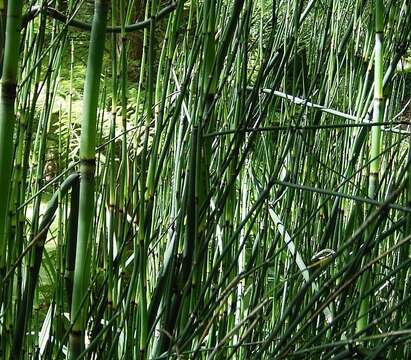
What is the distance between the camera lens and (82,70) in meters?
3.07

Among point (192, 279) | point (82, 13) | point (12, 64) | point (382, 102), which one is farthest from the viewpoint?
point (82, 13)

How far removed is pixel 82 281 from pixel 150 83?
0.53 feet

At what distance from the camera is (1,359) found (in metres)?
0.60

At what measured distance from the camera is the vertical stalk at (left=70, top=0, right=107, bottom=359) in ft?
1.40

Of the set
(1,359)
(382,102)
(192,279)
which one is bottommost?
(1,359)

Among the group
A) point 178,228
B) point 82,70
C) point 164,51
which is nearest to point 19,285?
point 178,228

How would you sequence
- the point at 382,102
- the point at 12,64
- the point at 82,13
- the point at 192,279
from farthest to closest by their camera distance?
the point at 82,13
the point at 382,102
the point at 192,279
the point at 12,64

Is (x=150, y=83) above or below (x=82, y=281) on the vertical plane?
above

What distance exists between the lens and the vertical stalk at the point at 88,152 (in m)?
0.43

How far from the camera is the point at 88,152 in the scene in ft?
1.46

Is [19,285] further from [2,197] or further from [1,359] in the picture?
[2,197]

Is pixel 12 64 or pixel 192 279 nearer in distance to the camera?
pixel 12 64

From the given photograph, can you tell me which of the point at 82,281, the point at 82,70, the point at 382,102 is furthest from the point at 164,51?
the point at 82,70

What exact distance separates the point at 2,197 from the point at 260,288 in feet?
1.14
